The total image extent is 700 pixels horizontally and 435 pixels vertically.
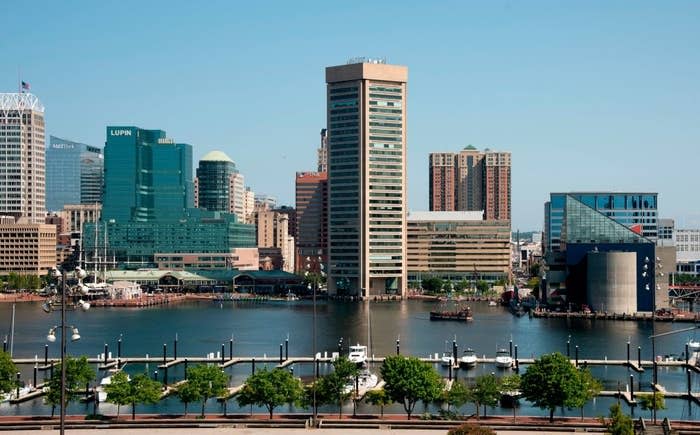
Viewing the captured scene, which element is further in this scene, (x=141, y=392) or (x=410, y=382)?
(x=141, y=392)

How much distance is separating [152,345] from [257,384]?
46.5 metres

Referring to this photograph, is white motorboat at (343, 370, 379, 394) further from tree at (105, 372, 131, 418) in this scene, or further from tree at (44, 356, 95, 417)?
tree at (44, 356, 95, 417)

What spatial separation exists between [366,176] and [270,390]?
440 feet

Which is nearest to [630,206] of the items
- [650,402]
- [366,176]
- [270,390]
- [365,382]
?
[366,176]

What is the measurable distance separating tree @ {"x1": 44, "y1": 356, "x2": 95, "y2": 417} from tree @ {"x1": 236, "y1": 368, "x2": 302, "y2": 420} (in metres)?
10.2

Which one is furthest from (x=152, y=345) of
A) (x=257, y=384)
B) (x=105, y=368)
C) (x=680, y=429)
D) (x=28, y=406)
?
(x=680, y=429)

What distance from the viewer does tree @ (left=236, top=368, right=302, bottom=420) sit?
60688mm

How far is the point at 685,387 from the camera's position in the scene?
7756 centimetres

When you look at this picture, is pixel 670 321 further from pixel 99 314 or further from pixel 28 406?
pixel 28 406

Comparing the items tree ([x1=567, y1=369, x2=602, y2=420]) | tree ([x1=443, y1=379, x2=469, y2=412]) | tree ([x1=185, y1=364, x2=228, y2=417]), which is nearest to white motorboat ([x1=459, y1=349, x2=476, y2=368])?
tree ([x1=567, y1=369, x2=602, y2=420])

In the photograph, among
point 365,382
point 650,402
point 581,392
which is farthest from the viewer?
point 365,382

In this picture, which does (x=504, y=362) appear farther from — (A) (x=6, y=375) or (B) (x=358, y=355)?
(A) (x=6, y=375)

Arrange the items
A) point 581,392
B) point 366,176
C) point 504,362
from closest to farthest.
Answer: point 581,392, point 504,362, point 366,176

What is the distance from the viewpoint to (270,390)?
199 ft
